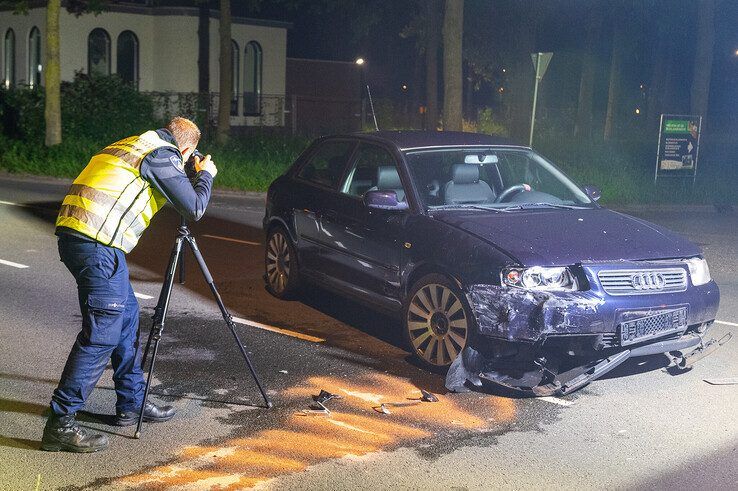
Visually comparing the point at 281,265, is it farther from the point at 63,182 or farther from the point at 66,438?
→ the point at 63,182

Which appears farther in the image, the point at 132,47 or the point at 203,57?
the point at 203,57

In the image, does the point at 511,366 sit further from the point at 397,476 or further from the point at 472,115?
the point at 472,115

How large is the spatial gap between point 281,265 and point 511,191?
8.09 feet

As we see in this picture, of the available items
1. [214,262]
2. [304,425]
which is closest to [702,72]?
[214,262]

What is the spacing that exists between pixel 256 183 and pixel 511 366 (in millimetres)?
15630

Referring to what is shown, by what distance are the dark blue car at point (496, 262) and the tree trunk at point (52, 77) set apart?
18.4m

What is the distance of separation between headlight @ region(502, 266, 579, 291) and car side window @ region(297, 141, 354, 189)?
2530mm

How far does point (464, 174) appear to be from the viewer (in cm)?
837

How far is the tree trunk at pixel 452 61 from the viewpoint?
24.5 meters

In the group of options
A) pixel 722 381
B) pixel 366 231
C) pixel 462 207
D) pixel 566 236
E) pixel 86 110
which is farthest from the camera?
pixel 86 110

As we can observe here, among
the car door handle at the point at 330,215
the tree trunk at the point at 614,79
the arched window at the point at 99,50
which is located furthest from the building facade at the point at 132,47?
the car door handle at the point at 330,215

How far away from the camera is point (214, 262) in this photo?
12.2 meters

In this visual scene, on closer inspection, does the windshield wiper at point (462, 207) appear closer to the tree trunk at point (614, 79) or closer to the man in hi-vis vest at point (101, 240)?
the man in hi-vis vest at point (101, 240)

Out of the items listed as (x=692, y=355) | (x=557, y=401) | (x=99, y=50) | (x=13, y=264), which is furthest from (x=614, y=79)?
(x=557, y=401)
